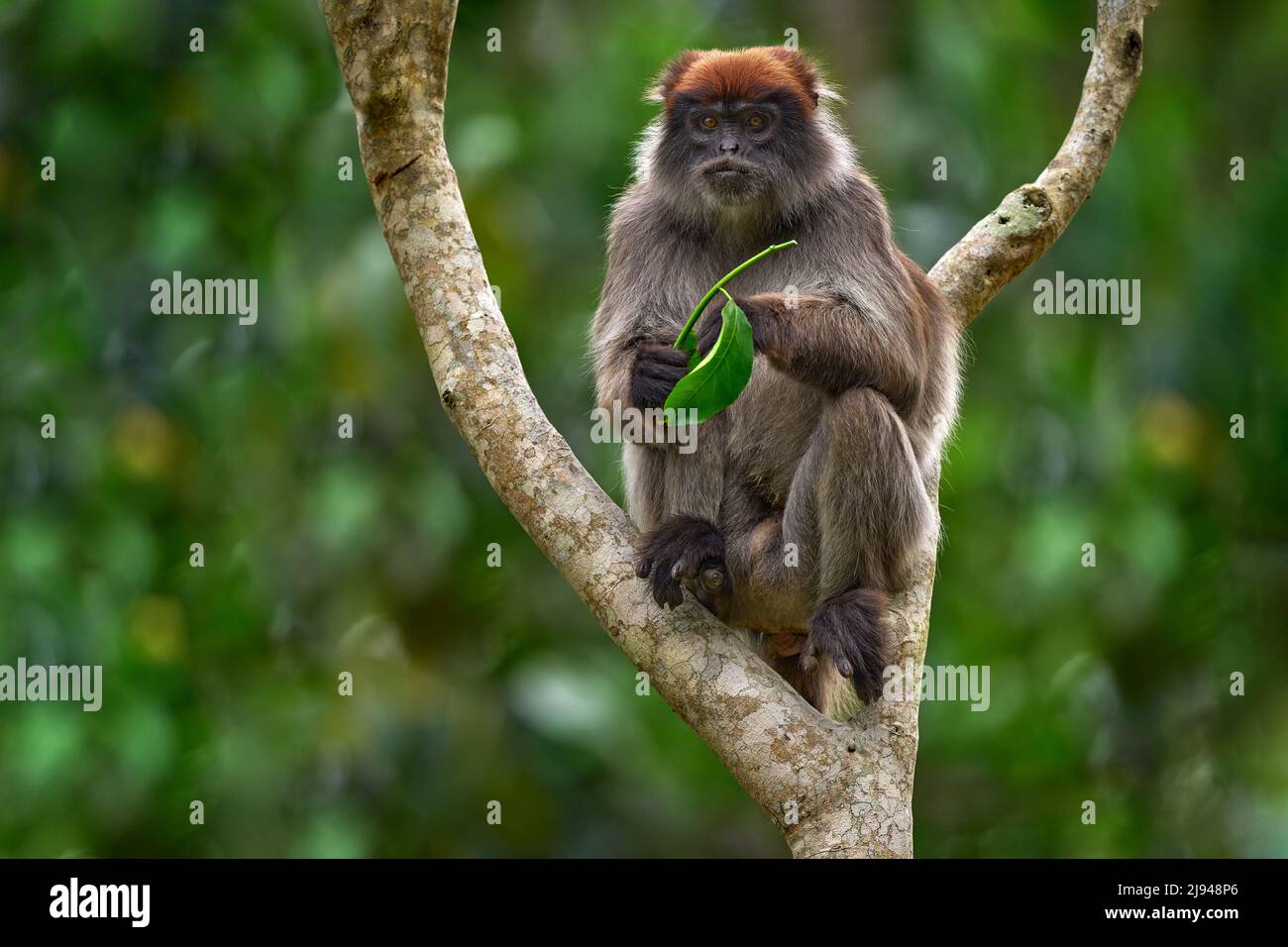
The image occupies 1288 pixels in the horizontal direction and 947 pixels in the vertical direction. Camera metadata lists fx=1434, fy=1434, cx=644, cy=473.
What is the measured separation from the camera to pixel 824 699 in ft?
20.8

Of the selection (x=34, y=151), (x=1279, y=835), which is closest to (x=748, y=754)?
(x=1279, y=835)

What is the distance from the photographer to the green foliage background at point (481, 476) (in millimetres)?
10578

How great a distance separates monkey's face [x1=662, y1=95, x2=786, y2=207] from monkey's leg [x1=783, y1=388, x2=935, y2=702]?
3.74 feet

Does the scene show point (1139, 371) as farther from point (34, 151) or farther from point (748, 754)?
point (34, 151)

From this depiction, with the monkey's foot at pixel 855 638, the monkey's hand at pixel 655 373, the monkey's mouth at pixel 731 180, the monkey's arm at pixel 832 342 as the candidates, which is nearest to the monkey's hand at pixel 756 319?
the monkey's arm at pixel 832 342

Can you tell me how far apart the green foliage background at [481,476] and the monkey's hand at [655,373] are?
4748 mm

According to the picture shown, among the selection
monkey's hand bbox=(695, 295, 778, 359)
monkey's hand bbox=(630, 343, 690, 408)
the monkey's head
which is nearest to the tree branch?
the monkey's head

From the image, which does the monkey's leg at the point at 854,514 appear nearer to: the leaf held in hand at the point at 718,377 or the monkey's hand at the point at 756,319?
the monkey's hand at the point at 756,319

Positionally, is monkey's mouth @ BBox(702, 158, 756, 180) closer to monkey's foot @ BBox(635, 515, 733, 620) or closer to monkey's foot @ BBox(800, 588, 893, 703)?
monkey's foot @ BBox(635, 515, 733, 620)

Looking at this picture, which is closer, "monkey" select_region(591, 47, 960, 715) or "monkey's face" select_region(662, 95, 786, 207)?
"monkey" select_region(591, 47, 960, 715)

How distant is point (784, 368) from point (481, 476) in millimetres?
6073

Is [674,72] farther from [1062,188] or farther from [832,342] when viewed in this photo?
[1062,188]

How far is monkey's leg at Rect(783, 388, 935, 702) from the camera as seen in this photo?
5.54 m

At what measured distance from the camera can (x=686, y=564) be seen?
17.3 feet
